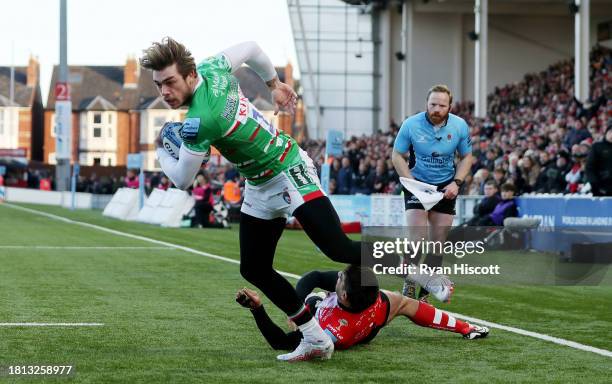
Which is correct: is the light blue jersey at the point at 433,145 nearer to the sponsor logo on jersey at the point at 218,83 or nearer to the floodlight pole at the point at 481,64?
the sponsor logo on jersey at the point at 218,83

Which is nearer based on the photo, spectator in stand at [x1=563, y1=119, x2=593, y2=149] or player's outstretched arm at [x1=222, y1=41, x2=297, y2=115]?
player's outstretched arm at [x1=222, y1=41, x2=297, y2=115]

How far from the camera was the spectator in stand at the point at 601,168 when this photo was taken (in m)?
18.2

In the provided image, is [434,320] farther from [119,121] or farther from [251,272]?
[119,121]

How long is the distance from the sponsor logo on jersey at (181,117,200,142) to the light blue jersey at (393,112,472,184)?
14.7ft

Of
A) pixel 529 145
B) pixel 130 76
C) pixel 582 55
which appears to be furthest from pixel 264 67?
pixel 130 76

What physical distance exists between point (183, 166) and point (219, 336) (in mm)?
2247

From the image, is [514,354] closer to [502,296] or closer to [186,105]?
[186,105]

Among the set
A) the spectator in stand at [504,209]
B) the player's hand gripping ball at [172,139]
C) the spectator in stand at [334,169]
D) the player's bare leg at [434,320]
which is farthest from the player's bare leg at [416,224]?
the spectator in stand at [334,169]

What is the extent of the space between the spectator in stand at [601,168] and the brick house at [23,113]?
96.5 metres

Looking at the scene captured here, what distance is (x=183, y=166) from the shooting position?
6605 millimetres

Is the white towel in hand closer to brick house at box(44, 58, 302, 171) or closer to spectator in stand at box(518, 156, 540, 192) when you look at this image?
spectator in stand at box(518, 156, 540, 192)

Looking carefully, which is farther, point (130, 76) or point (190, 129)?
Result: point (130, 76)

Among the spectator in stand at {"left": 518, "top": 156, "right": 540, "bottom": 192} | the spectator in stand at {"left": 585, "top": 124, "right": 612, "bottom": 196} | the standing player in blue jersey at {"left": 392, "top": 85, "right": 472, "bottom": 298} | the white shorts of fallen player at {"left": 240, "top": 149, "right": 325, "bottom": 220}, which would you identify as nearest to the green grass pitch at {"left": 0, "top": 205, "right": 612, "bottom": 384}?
the standing player in blue jersey at {"left": 392, "top": 85, "right": 472, "bottom": 298}

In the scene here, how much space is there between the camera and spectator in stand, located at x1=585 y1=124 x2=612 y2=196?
1823cm
